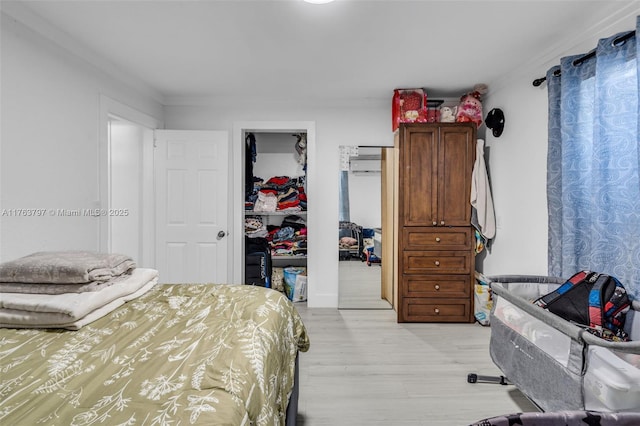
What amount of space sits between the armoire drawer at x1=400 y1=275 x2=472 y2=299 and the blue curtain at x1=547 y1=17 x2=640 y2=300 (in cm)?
114

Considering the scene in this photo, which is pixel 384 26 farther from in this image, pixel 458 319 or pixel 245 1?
pixel 458 319

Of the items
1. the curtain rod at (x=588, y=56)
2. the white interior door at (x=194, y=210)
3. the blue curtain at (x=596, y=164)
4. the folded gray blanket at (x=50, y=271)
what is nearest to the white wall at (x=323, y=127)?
the white interior door at (x=194, y=210)

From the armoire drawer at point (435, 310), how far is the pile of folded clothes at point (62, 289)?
2.65 meters

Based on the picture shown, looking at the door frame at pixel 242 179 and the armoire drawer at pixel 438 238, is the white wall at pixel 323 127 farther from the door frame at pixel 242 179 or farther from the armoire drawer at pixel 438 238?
the armoire drawer at pixel 438 238

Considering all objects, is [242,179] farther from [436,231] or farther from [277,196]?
[436,231]

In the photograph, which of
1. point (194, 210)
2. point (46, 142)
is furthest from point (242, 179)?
point (46, 142)

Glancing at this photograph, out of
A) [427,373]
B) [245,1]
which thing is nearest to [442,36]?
[245,1]

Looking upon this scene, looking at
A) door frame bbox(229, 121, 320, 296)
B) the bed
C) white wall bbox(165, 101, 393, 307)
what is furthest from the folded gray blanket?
white wall bbox(165, 101, 393, 307)

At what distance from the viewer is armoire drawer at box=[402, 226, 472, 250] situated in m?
3.52

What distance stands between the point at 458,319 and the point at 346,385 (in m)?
1.74

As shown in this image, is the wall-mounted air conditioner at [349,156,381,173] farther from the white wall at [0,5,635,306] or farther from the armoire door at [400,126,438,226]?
the armoire door at [400,126,438,226]

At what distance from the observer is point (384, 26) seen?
7.29ft

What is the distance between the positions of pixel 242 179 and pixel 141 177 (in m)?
1.11

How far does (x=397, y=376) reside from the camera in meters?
2.44
